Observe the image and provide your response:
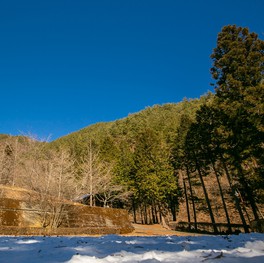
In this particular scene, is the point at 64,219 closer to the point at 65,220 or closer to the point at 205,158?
the point at 65,220

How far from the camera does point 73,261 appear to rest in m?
2.89

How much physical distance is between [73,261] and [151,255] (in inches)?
42.4

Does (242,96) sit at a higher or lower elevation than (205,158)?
higher

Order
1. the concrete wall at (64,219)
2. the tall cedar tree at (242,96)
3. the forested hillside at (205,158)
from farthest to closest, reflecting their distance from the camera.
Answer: the forested hillside at (205,158) → the tall cedar tree at (242,96) → the concrete wall at (64,219)

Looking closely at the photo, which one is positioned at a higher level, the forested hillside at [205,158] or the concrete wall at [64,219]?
the forested hillside at [205,158]

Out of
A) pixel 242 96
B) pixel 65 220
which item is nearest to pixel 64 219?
pixel 65 220

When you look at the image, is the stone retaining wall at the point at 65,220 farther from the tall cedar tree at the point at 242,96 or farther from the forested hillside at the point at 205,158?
the tall cedar tree at the point at 242,96

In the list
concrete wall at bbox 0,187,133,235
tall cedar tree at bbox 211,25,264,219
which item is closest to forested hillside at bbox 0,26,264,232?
tall cedar tree at bbox 211,25,264,219

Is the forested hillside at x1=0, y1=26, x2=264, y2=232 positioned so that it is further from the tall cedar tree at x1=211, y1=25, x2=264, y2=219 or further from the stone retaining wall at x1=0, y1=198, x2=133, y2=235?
the stone retaining wall at x1=0, y1=198, x2=133, y2=235

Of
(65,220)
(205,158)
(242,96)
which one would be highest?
(242,96)

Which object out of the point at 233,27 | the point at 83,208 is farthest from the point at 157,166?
the point at 233,27

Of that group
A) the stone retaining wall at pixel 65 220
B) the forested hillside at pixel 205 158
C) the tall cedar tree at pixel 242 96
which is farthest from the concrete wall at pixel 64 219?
the tall cedar tree at pixel 242 96

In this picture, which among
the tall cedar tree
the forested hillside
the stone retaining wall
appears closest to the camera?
the stone retaining wall

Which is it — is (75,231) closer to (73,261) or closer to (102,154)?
(73,261)
